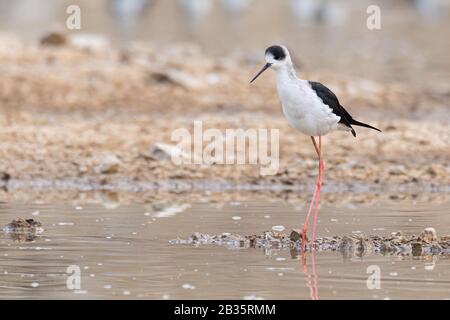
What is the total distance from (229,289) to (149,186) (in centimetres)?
618

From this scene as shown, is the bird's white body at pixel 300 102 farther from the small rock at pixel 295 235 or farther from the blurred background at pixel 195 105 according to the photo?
the blurred background at pixel 195 105

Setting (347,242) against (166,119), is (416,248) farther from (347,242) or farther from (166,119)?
(166,119)

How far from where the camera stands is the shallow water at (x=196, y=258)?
8.09 meters

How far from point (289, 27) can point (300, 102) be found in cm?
2652

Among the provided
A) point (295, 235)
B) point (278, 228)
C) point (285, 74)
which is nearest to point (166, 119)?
point (278, 228)

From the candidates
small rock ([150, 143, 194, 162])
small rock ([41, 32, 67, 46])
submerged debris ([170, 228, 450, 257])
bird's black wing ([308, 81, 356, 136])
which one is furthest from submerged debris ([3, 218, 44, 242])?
small rock ([41, 32, 67, 46])

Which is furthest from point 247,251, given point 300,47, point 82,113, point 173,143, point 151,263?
point 300,47

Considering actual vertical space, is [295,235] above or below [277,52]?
below

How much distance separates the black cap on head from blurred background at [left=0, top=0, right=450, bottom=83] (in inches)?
505

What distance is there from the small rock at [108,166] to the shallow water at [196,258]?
2.03 meters

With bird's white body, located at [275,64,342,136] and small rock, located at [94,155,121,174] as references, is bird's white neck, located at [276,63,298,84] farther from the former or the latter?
small rock, located at [94,155,121,174]

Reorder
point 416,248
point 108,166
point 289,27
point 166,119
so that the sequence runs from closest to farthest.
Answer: point 416,248, point 108,166, point 166,119, point 289,27

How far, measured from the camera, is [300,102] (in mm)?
10312
